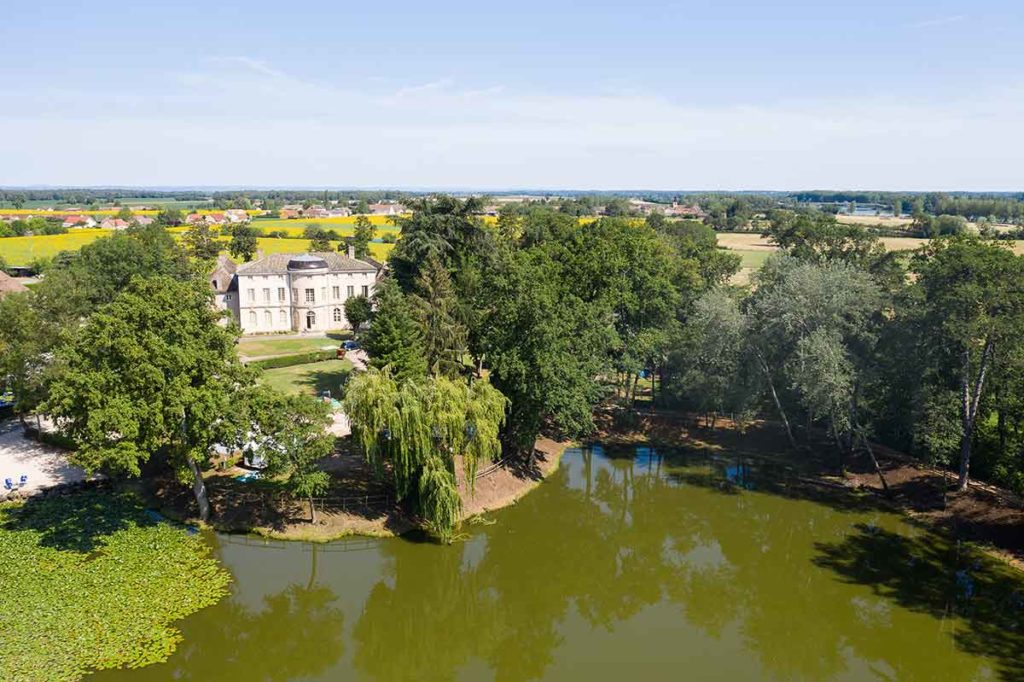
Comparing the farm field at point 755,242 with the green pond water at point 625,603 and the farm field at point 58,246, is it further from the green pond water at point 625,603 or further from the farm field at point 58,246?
the green pond water at point 625,603

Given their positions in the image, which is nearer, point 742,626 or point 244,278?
point 742,626

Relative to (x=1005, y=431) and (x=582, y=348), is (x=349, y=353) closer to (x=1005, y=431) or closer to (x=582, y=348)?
(x=582, y=348)


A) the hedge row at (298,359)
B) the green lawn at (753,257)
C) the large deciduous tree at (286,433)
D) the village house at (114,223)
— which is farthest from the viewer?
the village house at (114,223)

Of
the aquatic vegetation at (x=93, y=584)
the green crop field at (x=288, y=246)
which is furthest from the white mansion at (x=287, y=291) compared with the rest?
the aquatic vegetation at (x=93, y=584)

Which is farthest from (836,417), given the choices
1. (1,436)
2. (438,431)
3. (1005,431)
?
(1,436)

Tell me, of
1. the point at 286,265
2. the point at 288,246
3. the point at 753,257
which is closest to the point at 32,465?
the point at 286,265

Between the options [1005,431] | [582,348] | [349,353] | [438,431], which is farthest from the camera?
[349,353]
